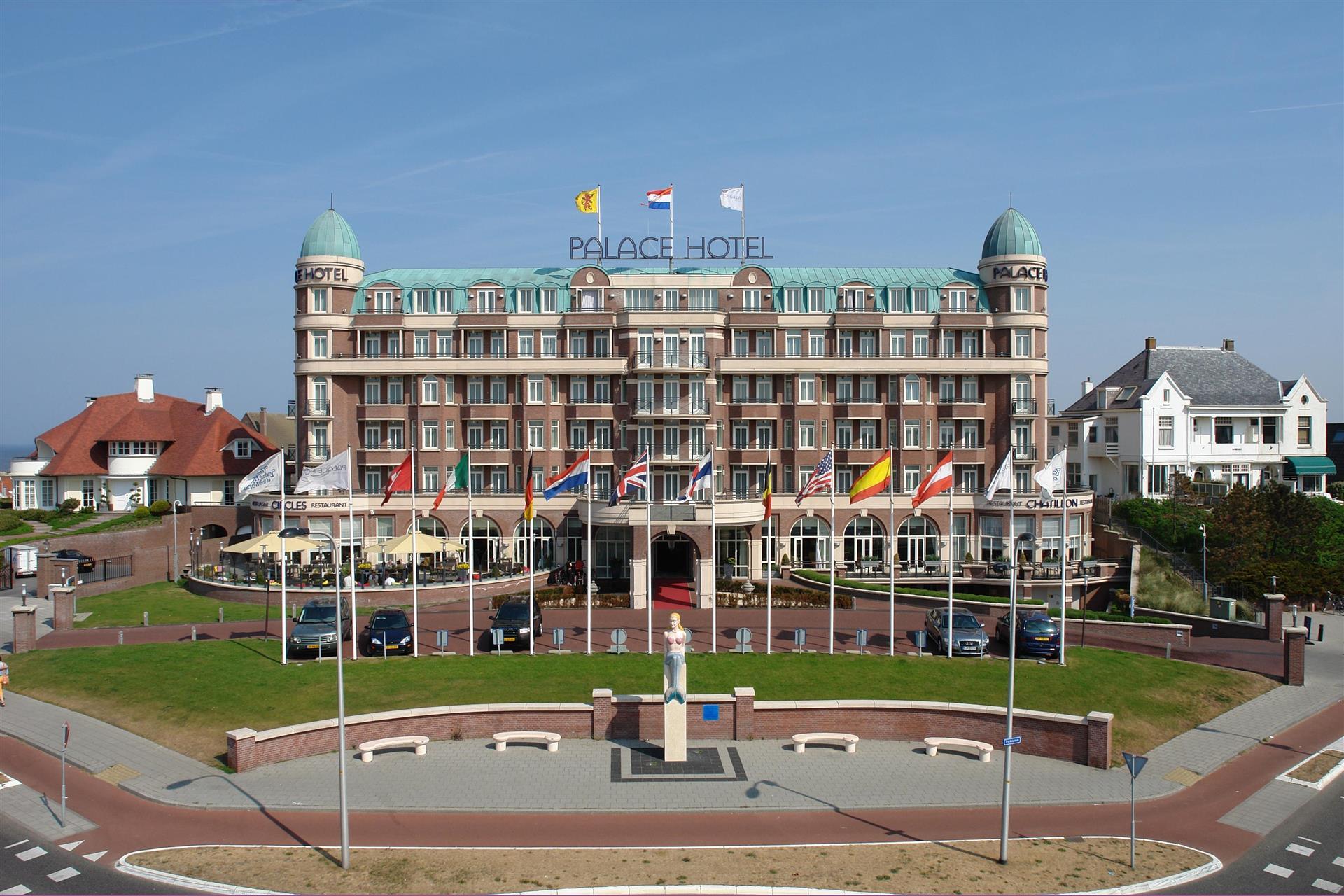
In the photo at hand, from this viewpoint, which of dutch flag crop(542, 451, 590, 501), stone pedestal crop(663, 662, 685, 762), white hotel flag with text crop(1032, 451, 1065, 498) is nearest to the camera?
stone pedestal crop(663, 662, 685, 762)

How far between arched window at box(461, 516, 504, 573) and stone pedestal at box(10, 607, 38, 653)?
24409 mm

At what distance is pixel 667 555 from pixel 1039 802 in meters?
36.4

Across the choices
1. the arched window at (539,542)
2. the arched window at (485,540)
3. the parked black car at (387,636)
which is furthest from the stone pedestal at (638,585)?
the parked black car at (387,636)

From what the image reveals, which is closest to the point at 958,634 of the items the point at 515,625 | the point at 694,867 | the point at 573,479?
the point at 573,479

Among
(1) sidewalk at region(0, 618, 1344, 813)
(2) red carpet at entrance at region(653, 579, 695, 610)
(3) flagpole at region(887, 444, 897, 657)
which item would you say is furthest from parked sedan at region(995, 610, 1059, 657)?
(2) red carpet at entrance at region(653, 579, 695, 610)

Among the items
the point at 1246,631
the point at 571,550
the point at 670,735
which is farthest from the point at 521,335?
the point at 1246,631

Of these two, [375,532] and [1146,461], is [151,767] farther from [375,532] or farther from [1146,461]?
[1146,461]

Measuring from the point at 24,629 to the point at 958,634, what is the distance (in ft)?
122

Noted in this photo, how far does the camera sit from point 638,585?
50.5 metres

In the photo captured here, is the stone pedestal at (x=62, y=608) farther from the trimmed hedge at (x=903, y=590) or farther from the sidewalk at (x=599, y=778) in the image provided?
the trimmed hedge at (x=903, y=590)

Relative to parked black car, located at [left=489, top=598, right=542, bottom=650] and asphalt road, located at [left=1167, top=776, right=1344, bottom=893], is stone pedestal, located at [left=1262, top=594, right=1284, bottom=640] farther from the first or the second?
parked black car, located at [left=489, top=598, right=542, bottom=650]

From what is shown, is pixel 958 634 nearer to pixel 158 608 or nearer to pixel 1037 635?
pixel 1037 635

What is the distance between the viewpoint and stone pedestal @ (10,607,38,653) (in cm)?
3788

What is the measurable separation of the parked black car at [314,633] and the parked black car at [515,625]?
5994 mm
